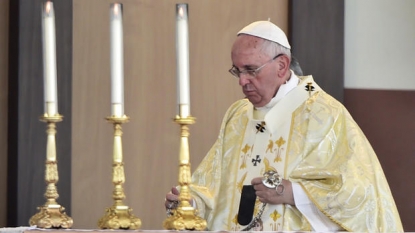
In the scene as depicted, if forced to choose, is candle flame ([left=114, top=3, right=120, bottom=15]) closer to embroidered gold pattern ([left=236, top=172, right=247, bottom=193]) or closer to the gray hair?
the gray hair

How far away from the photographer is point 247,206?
5078 mm

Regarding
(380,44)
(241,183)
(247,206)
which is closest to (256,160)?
(241,183)

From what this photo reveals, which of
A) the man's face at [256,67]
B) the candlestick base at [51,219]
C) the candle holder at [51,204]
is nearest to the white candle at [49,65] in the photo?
the candle holder at [51,204]

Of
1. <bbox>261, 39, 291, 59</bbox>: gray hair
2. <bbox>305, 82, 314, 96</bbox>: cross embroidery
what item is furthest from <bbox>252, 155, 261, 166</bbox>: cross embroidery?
<bbox>261, 39, 291, 59</bbox>: gray hair

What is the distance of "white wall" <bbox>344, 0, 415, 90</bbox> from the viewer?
21.1 ft

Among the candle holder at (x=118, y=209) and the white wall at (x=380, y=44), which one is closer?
the candle holder at (x=118, y=209)

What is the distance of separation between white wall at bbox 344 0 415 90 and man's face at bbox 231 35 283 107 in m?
1.33

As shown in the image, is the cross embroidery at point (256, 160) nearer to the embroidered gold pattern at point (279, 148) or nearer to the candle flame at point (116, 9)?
the embroidered gold pattern at point (279, 148)

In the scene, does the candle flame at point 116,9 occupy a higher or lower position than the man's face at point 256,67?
higher

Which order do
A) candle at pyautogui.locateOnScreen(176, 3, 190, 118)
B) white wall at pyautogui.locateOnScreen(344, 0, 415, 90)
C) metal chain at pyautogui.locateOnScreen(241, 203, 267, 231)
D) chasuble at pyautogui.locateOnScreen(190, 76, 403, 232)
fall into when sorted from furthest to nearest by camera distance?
white wall at pyautogui.locateOnScreen(344, 0, 415, 90) < metal chain at pyautogui.locateOnScreen(241, 203, 267, 231) < chasuble at pyautogui.locateOnScreen(190, 76, 403, 232) < candle at pyautogui.locateOnScreen(176, 3, 190, 118)

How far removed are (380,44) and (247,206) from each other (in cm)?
187

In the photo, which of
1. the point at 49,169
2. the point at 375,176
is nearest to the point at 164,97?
the point at 375,176

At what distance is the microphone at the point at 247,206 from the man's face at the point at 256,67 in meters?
0.47

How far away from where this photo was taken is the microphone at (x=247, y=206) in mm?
5062
